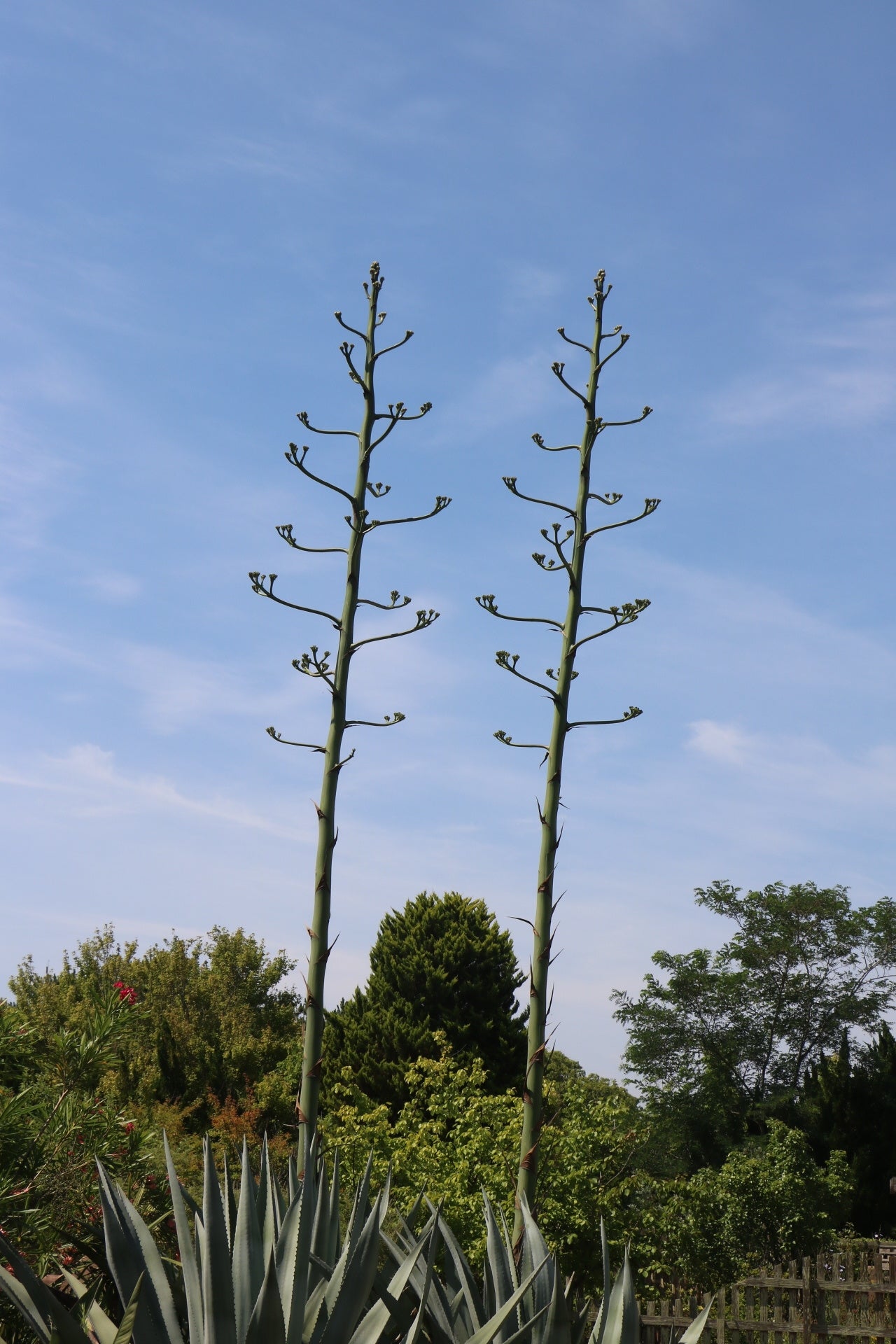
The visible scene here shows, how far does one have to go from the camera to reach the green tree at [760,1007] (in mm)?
33094

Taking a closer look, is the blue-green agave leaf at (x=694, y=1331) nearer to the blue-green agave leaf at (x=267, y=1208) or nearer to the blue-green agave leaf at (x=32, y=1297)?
the blue-green agave leaf at (x=267, y=1208)

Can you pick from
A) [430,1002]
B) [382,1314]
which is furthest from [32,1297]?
[430,1002]

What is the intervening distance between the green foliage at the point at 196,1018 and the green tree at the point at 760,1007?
1045 cm

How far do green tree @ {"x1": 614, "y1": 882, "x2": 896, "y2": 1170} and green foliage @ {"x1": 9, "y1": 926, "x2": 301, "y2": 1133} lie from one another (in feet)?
34.3

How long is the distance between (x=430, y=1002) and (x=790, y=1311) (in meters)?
10.1

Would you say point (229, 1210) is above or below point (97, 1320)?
above

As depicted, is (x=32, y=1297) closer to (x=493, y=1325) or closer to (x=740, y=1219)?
(x=493, y=1325)

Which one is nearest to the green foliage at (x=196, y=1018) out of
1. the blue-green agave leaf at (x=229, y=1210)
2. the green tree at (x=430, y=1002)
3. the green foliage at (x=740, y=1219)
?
the green tree at (x=430, y=1002)

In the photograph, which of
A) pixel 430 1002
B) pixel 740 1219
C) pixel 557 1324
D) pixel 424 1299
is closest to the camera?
pixel 424 1299

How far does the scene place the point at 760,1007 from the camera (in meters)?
34.0

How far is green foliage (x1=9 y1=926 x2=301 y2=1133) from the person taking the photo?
22.9m

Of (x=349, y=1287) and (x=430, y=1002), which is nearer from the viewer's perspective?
(x=349, y=1287)

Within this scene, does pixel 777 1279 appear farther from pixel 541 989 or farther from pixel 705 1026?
pixel 705 1026

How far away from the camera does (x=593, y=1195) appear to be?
13.4m
